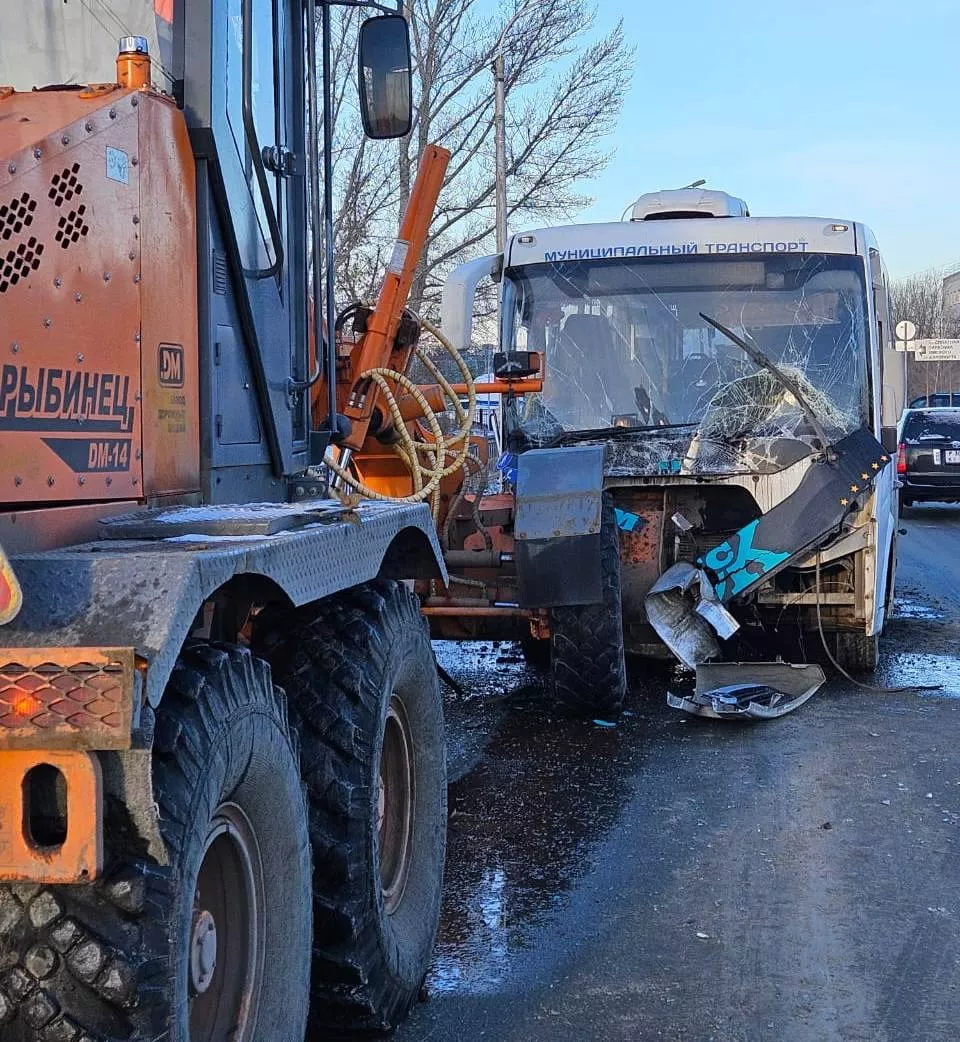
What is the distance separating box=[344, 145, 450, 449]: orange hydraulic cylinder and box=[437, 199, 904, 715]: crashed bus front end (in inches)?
70.6

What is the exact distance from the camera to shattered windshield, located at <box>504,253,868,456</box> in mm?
8227

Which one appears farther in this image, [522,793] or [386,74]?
[522,793]

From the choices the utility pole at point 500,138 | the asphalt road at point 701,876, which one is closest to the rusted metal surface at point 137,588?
the asphalt road at point 701,876

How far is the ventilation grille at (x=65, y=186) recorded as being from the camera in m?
2.59

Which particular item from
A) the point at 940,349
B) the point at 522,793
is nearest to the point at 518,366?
the point at 522,793

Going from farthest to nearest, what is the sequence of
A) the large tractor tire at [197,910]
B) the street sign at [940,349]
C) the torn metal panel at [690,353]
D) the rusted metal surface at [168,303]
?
the street sign at [940,349]
the torn metal panel at [690,353]
the rusted metal surface at [168,303]
the large tractor tire at [197,910]

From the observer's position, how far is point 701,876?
4891 mm

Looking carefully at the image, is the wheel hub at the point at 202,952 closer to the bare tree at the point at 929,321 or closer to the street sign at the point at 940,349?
the street sign at the point at 940,349

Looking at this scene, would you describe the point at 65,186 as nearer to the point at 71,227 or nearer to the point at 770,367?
the point at 71,227

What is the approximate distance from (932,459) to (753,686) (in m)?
13.7

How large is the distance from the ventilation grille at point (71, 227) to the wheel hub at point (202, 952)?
134 centimetres

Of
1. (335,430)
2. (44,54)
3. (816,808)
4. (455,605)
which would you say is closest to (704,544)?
(455,605)

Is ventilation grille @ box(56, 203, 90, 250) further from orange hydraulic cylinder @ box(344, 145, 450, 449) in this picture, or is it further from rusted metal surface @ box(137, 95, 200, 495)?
orange hydraulic cylinder @ box(344, 145, 450, 449)

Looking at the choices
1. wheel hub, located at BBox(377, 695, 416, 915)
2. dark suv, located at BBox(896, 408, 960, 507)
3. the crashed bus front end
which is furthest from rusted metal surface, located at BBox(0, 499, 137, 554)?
dark suv, located at BBox(896, 408, 960, 507)
